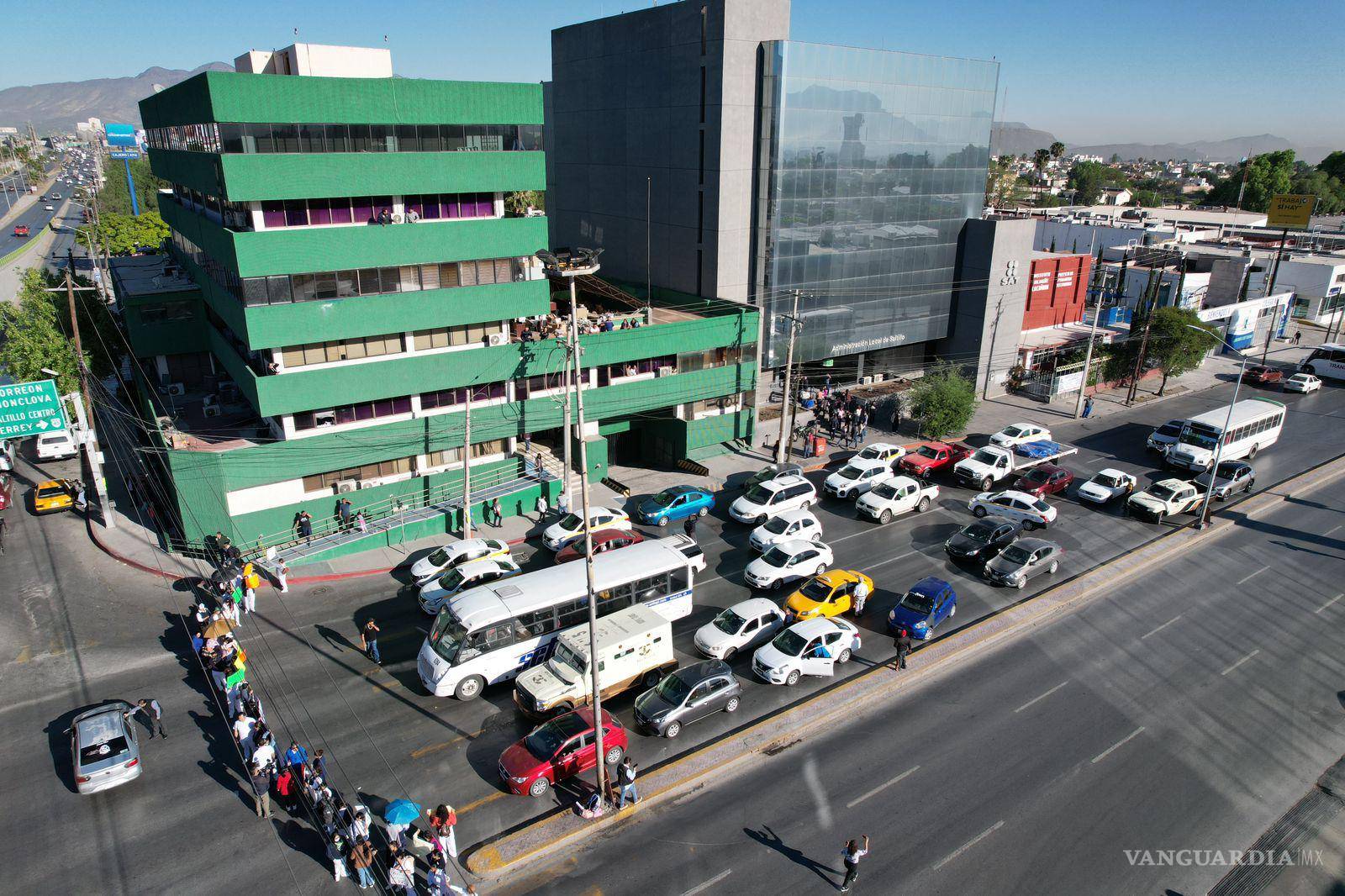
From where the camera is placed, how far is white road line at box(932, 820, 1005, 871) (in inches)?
697

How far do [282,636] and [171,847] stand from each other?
9191 mm

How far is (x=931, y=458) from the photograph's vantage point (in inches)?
1628

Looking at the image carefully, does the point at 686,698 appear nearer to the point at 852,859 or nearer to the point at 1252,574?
the point at 852,859

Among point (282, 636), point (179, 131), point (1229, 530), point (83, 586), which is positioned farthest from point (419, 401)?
point (1229, 530)

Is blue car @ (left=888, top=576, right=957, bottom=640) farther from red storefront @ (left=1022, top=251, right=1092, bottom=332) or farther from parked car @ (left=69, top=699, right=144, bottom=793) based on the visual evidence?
red storefront @ (left=1022, top=251, right=1092, bottom=332)

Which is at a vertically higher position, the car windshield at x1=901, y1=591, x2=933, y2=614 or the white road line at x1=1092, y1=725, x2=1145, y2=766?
the car windshield at x1=901, y1=591, x2=933, y2=614

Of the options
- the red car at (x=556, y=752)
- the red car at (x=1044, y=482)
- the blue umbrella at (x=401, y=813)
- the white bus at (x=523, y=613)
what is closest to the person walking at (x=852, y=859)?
the red car at (x=556, y=752)

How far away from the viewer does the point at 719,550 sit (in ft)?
109

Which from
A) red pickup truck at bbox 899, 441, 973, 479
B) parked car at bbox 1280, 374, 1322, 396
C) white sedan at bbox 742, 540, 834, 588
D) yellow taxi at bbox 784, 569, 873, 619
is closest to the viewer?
yellow taxi at bbox 784, 569, 873, 619

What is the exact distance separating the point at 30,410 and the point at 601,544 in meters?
24.3

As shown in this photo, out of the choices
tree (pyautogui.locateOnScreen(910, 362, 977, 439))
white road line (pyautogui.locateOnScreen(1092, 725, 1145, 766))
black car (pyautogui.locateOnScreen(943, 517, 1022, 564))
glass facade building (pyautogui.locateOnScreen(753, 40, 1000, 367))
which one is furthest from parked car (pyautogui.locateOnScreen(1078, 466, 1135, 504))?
glass facade building (pyautogui.locateOnScreen(753, 40, 1000, 367))

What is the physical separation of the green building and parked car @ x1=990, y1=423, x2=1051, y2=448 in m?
18.9

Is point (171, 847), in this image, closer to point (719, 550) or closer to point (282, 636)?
point (282, 636)

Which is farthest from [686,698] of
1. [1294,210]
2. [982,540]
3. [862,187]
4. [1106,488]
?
[1294,210]
